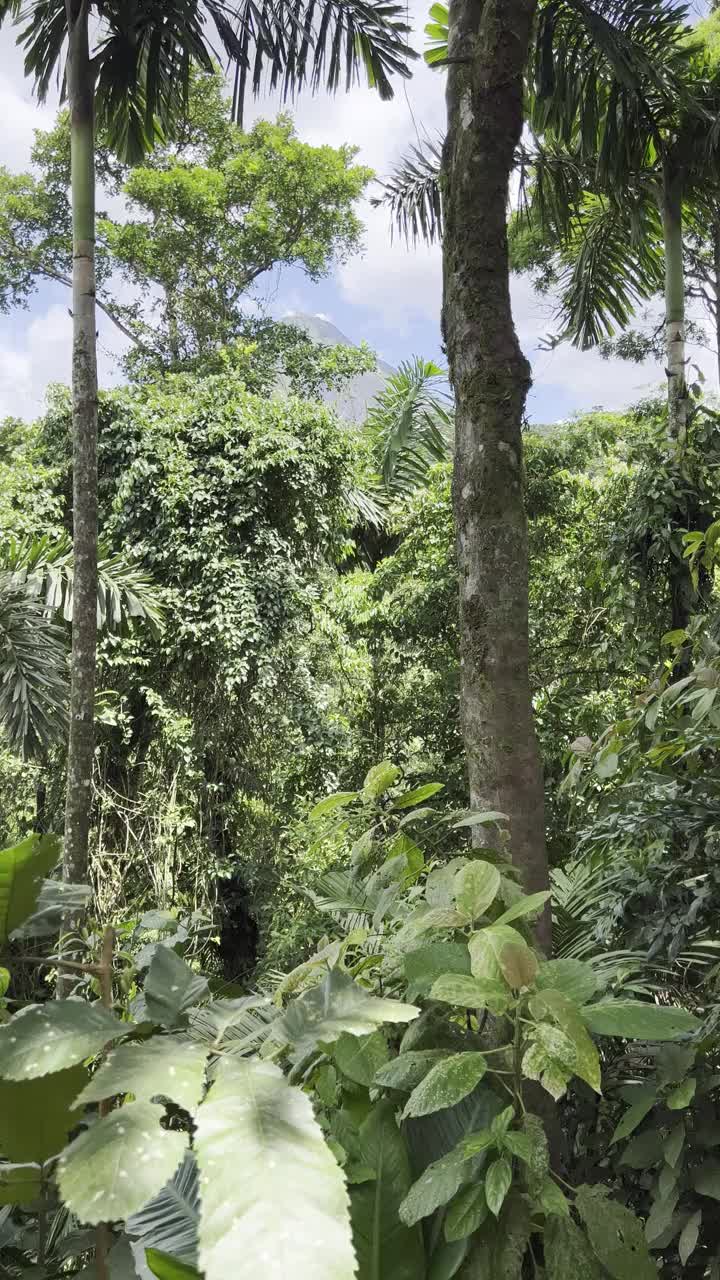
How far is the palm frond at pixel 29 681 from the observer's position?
21.3 feet

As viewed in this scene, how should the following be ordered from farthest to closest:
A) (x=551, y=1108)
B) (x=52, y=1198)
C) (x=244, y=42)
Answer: (x=244, y=42) → (x=551, y=1108) → (x=52, y=1198)

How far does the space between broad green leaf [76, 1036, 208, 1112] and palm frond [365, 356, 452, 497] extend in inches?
425

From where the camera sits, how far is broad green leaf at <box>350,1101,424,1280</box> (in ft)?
2.19

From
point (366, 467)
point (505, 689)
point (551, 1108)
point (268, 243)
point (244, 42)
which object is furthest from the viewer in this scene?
point (268, 243)

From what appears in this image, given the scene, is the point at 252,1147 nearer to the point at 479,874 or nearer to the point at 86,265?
the point at 479,874

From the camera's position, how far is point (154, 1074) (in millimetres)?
384

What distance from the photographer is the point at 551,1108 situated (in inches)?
44.1

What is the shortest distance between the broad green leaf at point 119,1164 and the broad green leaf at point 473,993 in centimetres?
35

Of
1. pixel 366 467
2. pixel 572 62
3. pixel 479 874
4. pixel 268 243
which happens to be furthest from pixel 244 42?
pixel 268 243

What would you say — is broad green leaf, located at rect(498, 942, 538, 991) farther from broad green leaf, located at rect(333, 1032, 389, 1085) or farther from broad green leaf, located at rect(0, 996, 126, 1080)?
broad green leaf, located at rect(0, 996, 126, 1080)

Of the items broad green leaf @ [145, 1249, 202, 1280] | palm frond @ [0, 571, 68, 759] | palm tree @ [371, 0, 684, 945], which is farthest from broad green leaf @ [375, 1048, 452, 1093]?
palm frond @ [0, 571, 68, 759]

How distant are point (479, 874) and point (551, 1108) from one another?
1.70ft

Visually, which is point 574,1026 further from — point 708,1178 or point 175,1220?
point 708,1178

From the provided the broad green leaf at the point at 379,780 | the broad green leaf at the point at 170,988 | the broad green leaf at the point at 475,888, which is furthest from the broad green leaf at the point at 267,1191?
the broad green leaf at the point at 379,780
